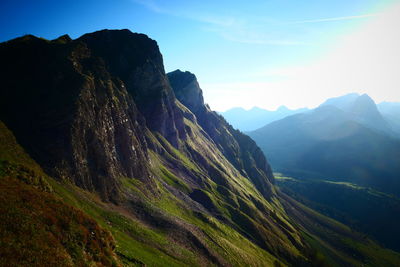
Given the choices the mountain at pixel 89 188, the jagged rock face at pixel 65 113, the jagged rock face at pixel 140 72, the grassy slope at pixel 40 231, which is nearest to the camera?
the grassy slope at pixel 40 231

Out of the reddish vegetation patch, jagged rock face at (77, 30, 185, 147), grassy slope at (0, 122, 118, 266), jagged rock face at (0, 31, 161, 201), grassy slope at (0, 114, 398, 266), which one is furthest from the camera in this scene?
jagged rock face at (77, 30, 185, 147)

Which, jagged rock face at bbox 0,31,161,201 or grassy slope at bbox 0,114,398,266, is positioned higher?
jagged rock face at bbox 0,31,161,201

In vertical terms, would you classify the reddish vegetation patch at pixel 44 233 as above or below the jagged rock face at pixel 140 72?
below

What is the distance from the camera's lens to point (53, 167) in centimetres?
4862

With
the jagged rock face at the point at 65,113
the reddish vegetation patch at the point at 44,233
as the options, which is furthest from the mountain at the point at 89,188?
the jagged rock face at the point at 65,113

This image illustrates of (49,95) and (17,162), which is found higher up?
(49,95)

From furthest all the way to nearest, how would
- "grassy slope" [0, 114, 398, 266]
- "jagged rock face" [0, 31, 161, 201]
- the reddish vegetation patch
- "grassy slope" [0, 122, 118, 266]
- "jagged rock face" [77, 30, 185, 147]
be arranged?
"jagged rock face" [77, 30, 185, 147], "jagged rock face" [0, 31, 161, 201], "grassy slope" [0, 114, 398, 266], "grassy slope" [0, 122, 118, 266], the reddish vegetation patch

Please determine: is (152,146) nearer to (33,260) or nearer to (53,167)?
(53,167)

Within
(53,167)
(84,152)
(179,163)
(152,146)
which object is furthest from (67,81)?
(179,163)

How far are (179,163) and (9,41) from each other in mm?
85486

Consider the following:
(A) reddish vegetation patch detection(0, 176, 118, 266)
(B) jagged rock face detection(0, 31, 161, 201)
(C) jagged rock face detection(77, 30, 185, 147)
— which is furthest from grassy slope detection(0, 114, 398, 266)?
(C) jagged rock face detection(77, 30, 185, 147)

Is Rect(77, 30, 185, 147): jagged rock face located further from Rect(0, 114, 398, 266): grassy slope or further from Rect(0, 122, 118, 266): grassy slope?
Rect(0, 122, 118, 266): grassy slope

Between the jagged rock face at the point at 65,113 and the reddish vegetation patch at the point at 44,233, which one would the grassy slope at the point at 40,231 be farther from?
the jagged rock face at the point at 65,113

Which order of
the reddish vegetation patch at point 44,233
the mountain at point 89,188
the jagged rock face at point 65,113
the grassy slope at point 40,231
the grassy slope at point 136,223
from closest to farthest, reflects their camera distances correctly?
the reddish vegetation patch at point 44,233 → the grassy slope at point 40,231 → the grassy slope at point 136,223 → the mountain at point 89,188 → the jagged rock face at point 65,113
